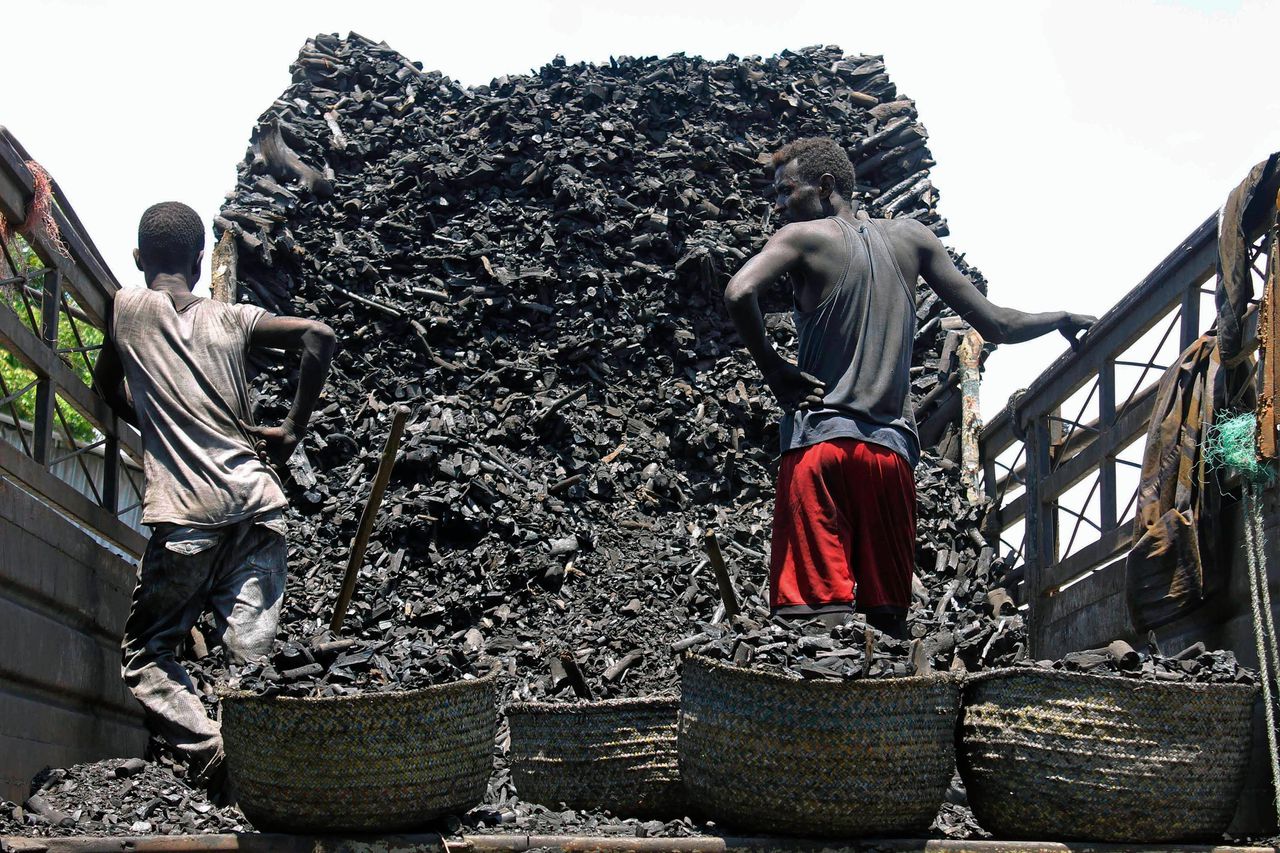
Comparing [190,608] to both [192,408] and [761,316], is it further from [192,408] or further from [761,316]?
[761,316]

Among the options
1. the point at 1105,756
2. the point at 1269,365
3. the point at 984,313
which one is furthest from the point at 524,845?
the point at 984,313

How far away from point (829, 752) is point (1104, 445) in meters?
2.90

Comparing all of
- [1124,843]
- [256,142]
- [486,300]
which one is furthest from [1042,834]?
[256,142]

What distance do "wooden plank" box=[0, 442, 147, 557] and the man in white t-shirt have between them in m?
0.27

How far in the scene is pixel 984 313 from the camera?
4.73 meters

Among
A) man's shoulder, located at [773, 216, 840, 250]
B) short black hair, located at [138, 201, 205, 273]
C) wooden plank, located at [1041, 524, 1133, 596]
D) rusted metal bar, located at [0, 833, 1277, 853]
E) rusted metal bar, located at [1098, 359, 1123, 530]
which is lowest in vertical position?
rusted metal bar, located at [0, 833, 1277, 853]

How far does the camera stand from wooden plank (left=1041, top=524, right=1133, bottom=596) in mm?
5219

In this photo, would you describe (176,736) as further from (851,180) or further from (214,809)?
(851,180)

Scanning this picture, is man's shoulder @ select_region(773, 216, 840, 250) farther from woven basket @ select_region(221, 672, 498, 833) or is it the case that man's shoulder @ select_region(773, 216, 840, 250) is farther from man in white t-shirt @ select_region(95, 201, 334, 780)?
woven basket @ select_region(221, 672, 498, 833)

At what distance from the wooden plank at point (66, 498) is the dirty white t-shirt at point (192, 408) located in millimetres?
256

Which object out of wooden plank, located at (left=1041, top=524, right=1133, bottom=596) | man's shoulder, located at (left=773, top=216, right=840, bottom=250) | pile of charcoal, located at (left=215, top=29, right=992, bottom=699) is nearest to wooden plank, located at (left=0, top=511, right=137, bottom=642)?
pile of charcoal, located at (left=215, top=29, right=992, bottom=699)

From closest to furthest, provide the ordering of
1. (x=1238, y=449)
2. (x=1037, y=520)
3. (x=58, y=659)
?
1. (x=1238, y=449)
2. (x=58, y=659)
3. (x=1037, y=520)

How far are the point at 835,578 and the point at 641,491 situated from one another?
3.97 metres

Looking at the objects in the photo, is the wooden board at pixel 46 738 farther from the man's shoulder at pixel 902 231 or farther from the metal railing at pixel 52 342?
the man's shoulder at pixel 902 231
